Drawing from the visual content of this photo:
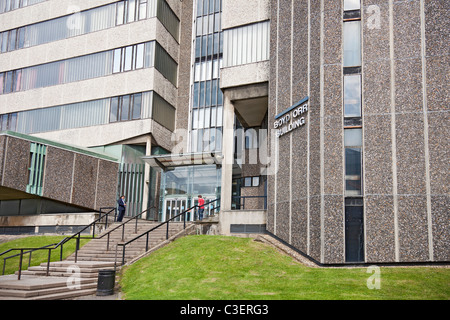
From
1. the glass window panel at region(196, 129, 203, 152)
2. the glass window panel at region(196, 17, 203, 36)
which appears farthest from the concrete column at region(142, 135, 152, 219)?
the glass window panel at region(196, 17, 203, 36)

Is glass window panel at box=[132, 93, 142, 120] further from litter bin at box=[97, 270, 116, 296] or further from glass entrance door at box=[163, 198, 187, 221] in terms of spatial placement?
litter bin at box=[97, 270, 116, 296]

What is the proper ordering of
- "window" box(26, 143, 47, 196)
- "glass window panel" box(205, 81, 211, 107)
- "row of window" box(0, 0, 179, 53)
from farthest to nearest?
"glass window panel" box(205, 81, 211, 107) < "row of window" box(0, 0, 179, 53) < "window" box(26, 143, 47, 196)

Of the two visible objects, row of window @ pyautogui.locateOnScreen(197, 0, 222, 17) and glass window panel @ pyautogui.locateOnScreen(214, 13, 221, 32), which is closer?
glass window panel @ pyautogui.locateOnScreen(214, 13, 221, 32)

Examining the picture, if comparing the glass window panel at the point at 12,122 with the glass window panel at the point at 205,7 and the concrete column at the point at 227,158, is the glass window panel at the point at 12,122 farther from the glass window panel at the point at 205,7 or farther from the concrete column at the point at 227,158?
the concrete column at the point at 227,158

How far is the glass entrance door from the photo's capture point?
94.7 feet

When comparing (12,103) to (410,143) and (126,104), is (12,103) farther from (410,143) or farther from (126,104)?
(410,143)

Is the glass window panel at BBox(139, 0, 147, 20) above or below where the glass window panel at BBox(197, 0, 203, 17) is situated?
below

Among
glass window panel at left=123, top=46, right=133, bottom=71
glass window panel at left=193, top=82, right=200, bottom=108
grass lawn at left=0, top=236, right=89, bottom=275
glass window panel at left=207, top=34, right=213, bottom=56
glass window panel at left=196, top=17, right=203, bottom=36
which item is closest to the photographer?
grass lawn at left=0, top=236, right=89, bottom=275

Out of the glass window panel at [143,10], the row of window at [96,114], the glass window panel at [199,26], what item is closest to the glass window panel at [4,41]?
the row of window at [96,114]

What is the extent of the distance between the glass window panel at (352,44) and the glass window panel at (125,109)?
19350 mm

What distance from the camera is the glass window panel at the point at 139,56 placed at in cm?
3184

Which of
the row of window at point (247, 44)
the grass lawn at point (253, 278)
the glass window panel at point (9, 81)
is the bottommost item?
the grass lawn at point (253, 278)

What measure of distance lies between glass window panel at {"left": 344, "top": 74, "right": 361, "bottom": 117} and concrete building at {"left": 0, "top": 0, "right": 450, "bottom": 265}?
4 centimetres
